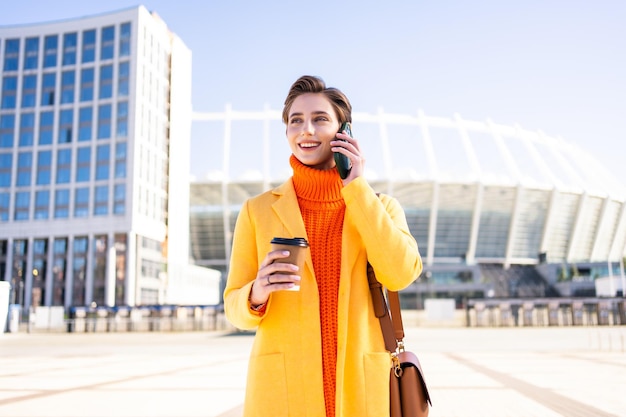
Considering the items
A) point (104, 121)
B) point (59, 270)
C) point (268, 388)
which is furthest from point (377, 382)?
point (59, 270)

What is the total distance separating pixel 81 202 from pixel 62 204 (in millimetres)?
2085

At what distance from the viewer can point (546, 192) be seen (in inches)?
2500

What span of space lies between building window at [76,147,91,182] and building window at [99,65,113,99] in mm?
5414

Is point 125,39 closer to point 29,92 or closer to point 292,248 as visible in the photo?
point 29,92

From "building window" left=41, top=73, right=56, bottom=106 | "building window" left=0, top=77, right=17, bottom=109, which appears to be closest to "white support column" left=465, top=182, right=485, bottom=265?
"building window" left=41, top=73, right=56, bottom=106

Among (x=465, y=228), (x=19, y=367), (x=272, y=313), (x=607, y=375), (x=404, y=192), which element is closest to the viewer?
(x=272, y=313)

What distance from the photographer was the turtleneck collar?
215 cm

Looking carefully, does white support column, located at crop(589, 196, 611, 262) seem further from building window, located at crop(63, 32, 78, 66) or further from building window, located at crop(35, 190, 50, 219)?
building window, located at crop(35, 190, 50, 219)

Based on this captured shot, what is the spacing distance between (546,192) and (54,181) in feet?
164

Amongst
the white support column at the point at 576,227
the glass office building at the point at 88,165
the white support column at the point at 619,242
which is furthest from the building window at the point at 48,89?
the white support column at the point at 619,242

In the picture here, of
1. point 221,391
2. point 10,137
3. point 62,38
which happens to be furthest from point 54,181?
point 221,391

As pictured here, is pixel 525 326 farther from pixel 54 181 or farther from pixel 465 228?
pixel 54 181

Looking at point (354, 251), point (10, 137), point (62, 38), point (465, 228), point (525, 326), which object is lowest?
point (525, 326)

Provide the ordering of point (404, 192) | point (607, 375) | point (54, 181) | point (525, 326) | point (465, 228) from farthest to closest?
1. point (465, 228)
2. point (404, 192)
3. point (54, 181)
4. point (525, 326)
5. point (607, 375)
